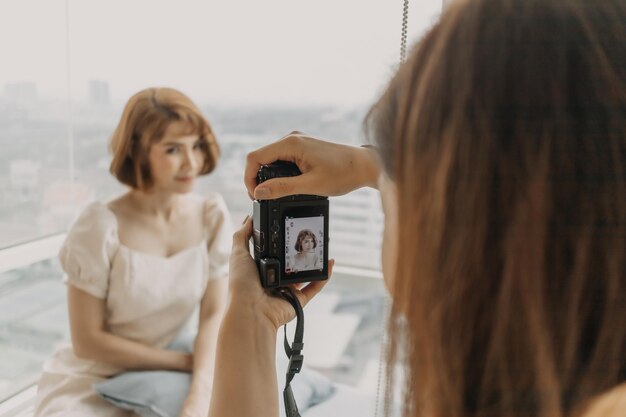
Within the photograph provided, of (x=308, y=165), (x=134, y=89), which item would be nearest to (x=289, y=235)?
(x=308, y=165)

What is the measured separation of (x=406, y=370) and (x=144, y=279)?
3.98 ft

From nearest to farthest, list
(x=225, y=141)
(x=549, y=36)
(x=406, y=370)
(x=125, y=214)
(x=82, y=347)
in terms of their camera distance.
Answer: (x=549, y=36) < (x=406, y=370) < (x=82, y=347) < (x=125, y=214) < (x=225, y=141)

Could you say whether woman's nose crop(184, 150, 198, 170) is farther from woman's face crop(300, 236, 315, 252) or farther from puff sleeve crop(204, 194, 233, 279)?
woman's face crop(300, 236, 315, 252)

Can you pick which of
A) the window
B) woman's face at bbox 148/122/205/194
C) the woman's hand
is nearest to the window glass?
the window

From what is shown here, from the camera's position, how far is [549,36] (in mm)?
402

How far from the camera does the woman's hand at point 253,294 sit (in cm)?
83

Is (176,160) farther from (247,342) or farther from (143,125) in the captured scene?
(247,342)

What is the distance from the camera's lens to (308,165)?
0.84 meters

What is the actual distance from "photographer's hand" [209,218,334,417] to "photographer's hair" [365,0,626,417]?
32cm

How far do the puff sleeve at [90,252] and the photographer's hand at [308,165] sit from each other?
849mm

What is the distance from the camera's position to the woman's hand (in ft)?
2.72

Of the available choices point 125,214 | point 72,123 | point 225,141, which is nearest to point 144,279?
point 125,214

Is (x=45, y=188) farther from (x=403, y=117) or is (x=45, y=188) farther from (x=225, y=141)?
(x=403, y=117)

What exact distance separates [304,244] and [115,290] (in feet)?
2.94
